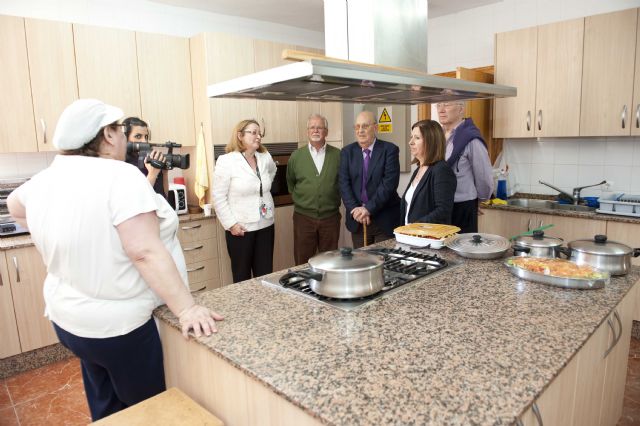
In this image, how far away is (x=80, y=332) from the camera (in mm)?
1362

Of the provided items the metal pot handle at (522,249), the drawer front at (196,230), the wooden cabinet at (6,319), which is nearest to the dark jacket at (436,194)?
the metal pot handle at (522,249)

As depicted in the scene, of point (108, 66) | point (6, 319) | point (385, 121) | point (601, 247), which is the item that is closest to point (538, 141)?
point (385, 121)

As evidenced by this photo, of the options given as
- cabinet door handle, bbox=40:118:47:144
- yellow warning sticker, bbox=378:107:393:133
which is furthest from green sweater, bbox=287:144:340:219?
cabinet door handle, bbox=40:118:47:144

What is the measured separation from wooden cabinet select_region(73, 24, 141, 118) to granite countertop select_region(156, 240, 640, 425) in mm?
2171

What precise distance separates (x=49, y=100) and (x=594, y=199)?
3.80 meters

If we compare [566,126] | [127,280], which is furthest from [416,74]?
[566,126]

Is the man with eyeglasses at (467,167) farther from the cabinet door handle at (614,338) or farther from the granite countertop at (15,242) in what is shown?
the granite countertop at (15,242)

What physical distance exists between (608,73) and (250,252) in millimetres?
2747

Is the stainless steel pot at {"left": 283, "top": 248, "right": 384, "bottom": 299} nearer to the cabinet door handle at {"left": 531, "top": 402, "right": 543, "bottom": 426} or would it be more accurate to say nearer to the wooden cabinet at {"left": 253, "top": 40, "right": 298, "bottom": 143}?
the cabinet door handle at {"left": 531, "top": 402, "right": 543, "bottom": 426}

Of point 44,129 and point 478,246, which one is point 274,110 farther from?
point 478,246

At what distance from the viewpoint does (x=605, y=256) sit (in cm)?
173

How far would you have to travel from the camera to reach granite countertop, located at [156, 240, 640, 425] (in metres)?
0.95

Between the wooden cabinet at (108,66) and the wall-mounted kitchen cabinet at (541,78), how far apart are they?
2.75 m

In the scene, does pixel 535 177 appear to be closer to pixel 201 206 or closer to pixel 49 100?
pixel 201 206
